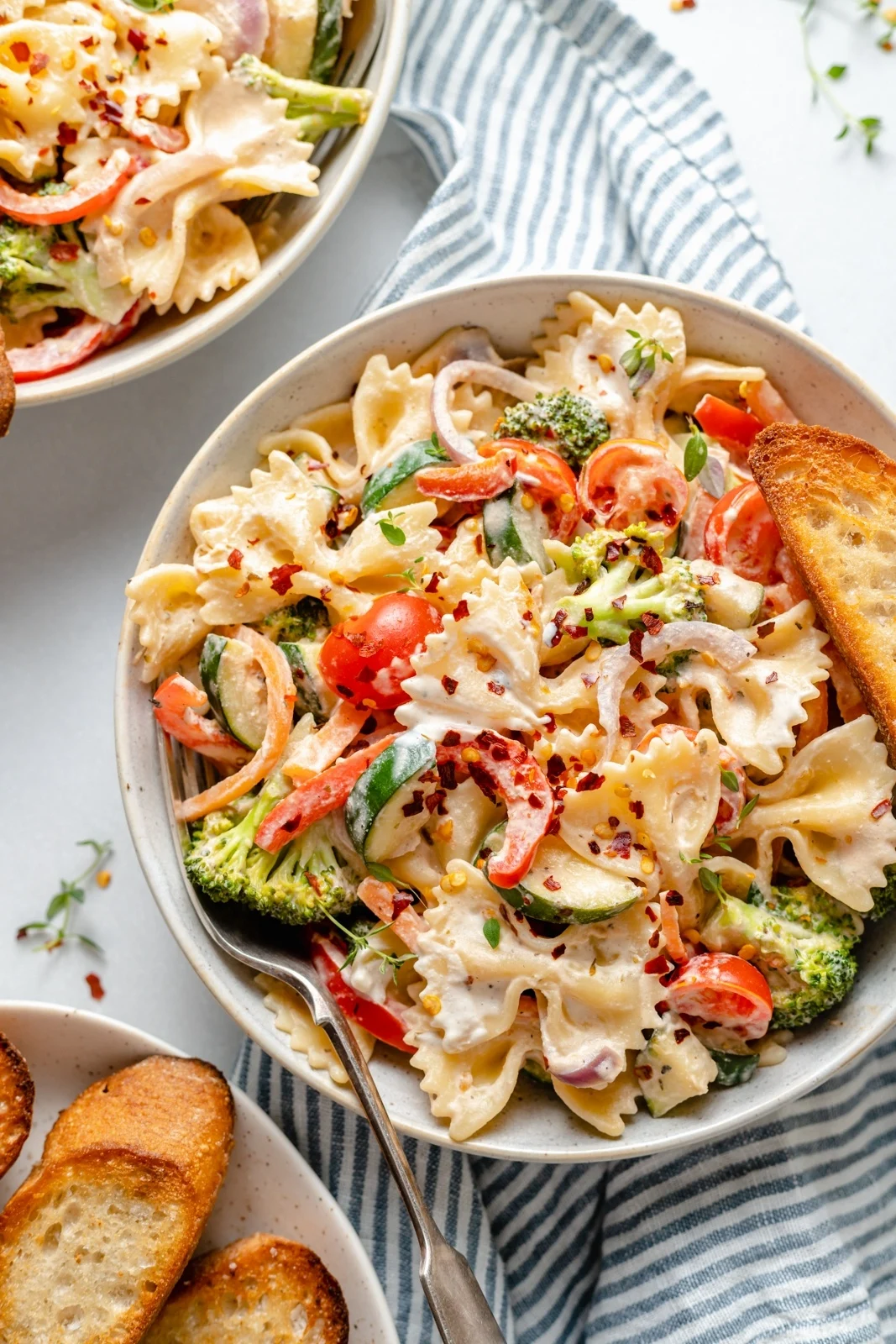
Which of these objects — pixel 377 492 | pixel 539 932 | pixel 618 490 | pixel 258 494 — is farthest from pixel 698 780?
pixel 258 494

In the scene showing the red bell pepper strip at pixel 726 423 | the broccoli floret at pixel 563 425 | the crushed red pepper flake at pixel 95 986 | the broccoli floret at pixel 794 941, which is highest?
the red bell pepper strip at pixel 726 423

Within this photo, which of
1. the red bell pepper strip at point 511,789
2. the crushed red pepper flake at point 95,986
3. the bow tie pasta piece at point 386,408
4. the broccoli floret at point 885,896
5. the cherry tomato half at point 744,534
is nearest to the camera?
the red bell pepper strip at point 511,789

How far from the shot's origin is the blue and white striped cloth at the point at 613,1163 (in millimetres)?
3705

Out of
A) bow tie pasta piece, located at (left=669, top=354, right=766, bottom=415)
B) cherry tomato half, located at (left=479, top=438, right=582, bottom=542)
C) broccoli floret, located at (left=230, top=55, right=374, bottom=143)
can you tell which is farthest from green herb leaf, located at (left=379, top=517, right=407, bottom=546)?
broccoli floret, located at (left=230, top=55, right=374, bottom=143)

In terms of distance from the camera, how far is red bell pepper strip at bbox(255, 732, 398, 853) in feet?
10.4

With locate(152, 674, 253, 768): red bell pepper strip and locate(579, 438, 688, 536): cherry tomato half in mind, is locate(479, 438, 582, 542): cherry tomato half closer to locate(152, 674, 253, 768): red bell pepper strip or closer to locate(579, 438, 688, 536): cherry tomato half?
locate(579, 438, 688, 536): cherry tomato half

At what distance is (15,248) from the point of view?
3535mm

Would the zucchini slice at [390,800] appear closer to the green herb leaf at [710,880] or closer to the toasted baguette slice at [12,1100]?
the green herb leaf at [710,880]

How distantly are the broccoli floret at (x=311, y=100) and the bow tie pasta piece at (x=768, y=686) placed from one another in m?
1.95

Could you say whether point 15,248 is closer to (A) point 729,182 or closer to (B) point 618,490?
(B) point 618,490

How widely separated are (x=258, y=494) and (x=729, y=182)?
2.03m

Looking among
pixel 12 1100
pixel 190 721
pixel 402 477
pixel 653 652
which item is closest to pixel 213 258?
pixel 402 477

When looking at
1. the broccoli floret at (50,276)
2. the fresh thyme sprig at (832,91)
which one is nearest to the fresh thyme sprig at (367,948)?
the broccoli floret at (50,276)

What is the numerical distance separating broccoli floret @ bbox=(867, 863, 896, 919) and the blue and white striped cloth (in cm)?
79
